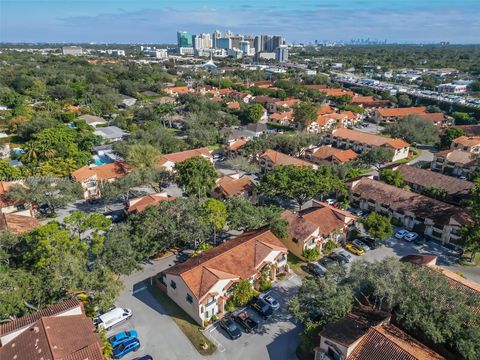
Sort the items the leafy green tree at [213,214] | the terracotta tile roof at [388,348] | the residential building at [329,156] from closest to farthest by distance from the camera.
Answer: the terracotta tile roof at [388,348] < the leafy green tree at [213,214] < the residential building at [329,156]

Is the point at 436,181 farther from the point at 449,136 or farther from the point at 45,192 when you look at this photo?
the point at 45,192

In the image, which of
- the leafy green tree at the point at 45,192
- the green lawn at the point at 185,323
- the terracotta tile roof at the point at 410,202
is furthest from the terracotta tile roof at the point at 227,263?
the leafy green tree at the point at 45,192

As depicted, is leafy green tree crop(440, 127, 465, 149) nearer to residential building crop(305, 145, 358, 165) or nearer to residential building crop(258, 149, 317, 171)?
residential building crop(305, 145, 358, 165)

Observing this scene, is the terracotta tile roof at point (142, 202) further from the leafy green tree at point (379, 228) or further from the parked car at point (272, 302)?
the leafy green tree at point (379, 228)

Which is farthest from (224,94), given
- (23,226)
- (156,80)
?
(23,226)

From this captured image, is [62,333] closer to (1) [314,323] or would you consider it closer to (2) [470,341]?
(1) [314,323]

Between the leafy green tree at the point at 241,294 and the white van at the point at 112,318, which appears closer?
the white van at the point at 112,318

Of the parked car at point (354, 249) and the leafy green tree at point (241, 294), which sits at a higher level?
the leafy green tree at point (241, 294)
